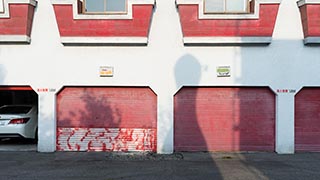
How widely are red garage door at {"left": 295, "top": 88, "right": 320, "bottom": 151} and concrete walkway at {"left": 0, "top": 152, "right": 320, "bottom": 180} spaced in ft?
1.33

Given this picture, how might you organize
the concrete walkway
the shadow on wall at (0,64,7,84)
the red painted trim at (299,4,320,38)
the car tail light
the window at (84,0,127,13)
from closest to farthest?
the concrete walkway < the red painted trim at (299,4,320,38) < the shadow on wall at (0,64,7,84) < the window at (84,0,127,13) < the car tail light

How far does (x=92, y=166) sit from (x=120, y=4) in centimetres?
524

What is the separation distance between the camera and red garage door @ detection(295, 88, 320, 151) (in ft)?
35.8

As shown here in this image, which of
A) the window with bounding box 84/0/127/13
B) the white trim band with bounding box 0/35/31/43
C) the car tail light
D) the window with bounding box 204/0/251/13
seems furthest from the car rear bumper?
the window with bounding box 204/0/251/13

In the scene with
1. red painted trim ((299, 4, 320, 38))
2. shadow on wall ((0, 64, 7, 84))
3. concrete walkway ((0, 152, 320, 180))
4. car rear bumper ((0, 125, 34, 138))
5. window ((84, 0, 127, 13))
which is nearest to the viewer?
concrete walkway ((0, 152, 320, 180))

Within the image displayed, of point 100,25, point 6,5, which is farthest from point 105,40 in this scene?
point 6,5

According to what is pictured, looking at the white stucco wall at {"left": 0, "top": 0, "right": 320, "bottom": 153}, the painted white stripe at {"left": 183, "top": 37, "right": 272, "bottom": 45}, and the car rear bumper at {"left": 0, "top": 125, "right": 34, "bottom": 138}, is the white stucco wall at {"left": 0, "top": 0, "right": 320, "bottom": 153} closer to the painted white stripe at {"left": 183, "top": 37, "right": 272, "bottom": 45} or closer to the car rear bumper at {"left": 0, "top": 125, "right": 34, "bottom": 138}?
the painted white stripe at {"left": 183, "top": 37, "right": 272, "bottom": 45}

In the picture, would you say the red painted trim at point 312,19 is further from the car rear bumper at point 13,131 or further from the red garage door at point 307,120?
the car rear bumper at point 13,131

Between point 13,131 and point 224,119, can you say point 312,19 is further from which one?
point 13,131

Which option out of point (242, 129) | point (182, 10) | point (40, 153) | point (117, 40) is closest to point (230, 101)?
point (242, 129)

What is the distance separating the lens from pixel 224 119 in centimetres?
1094

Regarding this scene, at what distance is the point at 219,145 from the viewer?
10930 millimetres

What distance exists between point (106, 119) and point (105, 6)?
12.1ft

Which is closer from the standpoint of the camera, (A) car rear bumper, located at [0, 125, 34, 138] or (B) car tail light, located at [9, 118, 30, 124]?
(A) car rear bumper, located at [0, 125, 34, 138]
